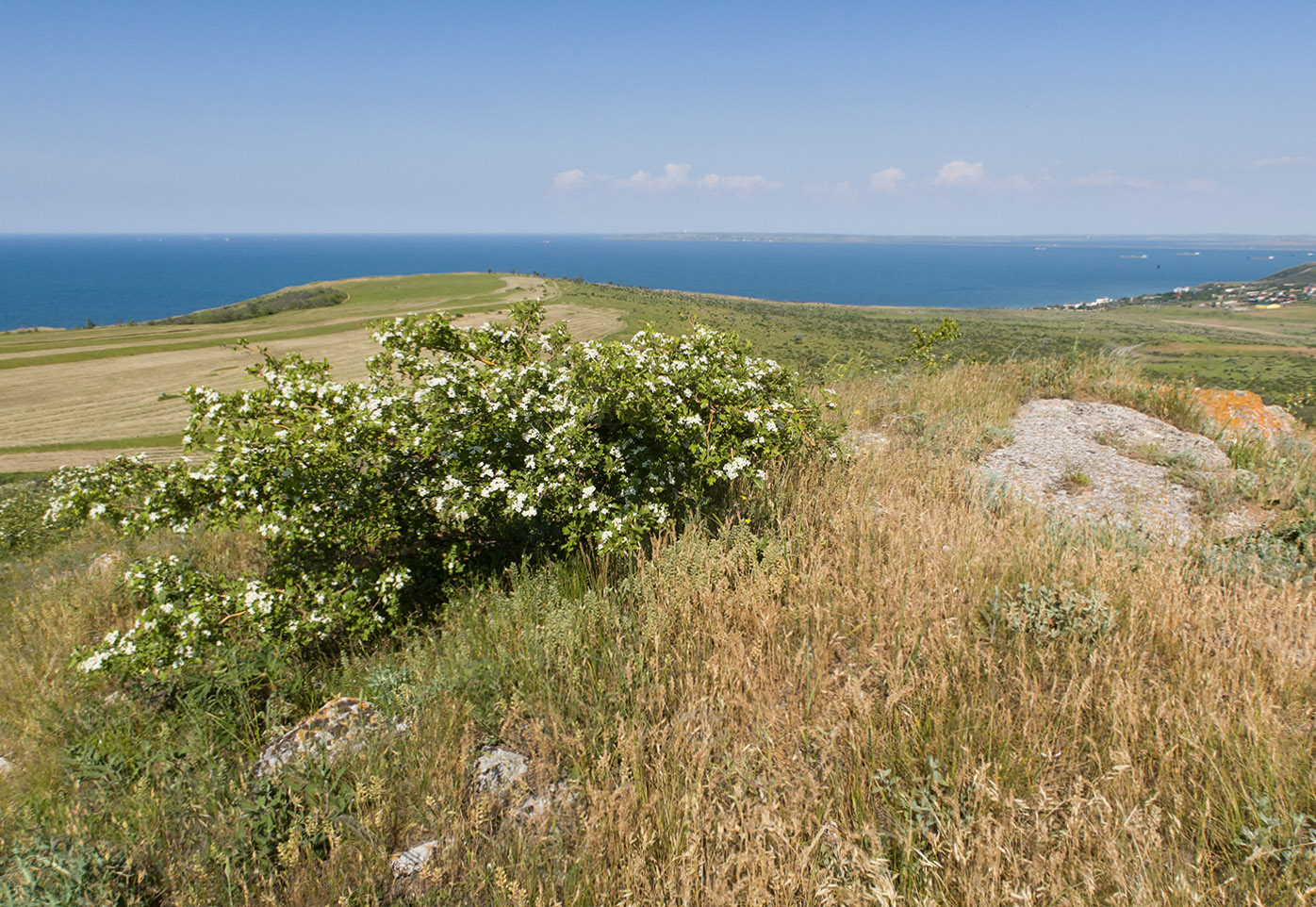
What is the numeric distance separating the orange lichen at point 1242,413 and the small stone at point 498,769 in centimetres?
911

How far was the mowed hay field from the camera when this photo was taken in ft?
77.3

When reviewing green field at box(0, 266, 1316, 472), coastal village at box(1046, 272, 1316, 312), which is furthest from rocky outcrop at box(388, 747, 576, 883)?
coastal village at box(1046, 272, 1316, 312)

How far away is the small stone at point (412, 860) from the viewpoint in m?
2.37

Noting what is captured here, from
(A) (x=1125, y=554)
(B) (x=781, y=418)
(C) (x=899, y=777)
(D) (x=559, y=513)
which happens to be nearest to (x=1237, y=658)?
(A) (x=1125, y=554)

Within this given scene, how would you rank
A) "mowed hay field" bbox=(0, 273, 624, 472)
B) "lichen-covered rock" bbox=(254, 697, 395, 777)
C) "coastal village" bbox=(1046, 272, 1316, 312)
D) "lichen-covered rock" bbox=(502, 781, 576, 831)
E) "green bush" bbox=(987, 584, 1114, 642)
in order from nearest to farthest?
1. "lichen-covered rock" bbox=(502, 781, 576, 831)
2. "lichen-covered rock" bbox=(254, 697, 395, 777)
3. "green bush" bbox=(987, 584, 1114, 642)
4. "mowed hay field" bbox=(0, 273, 624, 472)
5. "coastal village" bbox=(1046, 272, 1316, 312)

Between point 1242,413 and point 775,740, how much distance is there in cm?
954

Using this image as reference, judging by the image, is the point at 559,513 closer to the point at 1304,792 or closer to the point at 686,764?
the point at 686,764

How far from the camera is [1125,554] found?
3826 millimetres

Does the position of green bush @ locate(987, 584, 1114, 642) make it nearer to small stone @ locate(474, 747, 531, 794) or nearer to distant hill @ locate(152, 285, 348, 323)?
small stone @ locate(474, 747, 531, 794)

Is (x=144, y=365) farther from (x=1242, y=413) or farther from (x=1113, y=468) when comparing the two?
(x=1242, y=413)

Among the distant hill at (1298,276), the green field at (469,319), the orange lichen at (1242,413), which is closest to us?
the orange lichen at (1242,413)

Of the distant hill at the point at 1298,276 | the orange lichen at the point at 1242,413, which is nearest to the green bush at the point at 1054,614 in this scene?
the orange lichen at the point at 1242,413

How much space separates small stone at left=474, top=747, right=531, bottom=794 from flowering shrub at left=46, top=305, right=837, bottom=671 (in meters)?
1.46

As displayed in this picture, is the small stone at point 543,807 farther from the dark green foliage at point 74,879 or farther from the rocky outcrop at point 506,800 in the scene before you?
the dark green foliage at point 74,879
